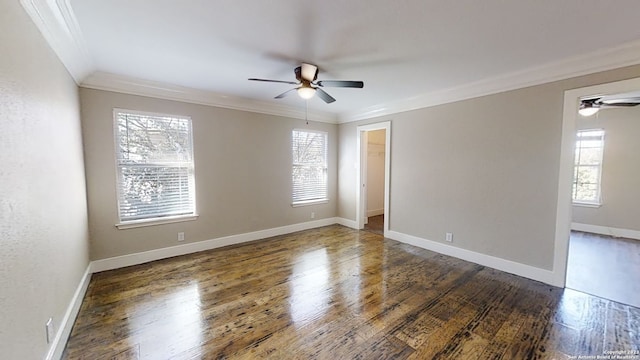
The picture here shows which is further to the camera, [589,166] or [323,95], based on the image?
[589,166]

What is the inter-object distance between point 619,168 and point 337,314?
247 inches

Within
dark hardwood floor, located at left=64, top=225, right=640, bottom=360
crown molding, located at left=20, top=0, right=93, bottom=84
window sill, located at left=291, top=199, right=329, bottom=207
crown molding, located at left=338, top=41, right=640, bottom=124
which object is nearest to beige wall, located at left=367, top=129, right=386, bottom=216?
window sill, located at left=291, top=199, right=329, bottom=207

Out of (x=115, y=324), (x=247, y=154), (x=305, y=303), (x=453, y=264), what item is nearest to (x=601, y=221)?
(x=453, y=264)

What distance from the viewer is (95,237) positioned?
128 inches

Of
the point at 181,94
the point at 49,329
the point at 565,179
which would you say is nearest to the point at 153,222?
the point at 181,94

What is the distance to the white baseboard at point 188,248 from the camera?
11.0 feet

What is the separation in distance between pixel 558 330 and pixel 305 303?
221cm

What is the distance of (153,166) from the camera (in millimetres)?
3596

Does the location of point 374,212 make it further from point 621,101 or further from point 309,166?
point 621,101

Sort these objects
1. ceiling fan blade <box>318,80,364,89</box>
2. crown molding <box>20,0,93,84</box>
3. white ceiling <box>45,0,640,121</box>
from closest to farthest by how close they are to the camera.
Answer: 1. crown molding <box>20,0,93,84</box>
2. white ceiling <box>45,0,640,121</box>
3. ceiling fan blade <box>318,80,364,89</box>

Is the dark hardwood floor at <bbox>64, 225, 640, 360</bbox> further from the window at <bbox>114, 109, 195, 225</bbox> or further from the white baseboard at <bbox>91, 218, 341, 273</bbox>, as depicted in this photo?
the window at <bbox>114, 109, 195, 225</bbox>

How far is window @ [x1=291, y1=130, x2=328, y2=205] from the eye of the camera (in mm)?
5238

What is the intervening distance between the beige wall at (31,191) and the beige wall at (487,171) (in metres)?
4.36

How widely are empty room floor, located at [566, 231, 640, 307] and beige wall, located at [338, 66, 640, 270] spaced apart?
22.2 inches
